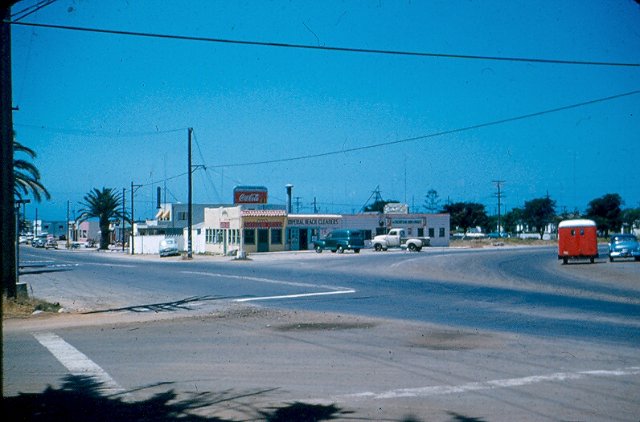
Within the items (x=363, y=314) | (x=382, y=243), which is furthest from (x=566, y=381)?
(x=382, y=243)

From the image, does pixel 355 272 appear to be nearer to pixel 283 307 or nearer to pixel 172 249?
pixel 283 307

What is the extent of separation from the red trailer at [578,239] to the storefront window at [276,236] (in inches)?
1298

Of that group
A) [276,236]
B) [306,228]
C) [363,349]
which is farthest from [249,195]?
[363,349]

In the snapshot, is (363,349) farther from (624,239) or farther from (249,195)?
(249,195)

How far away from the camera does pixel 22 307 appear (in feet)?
54.1

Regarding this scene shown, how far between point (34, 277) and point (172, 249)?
3025 centimetres

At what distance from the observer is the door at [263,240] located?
62.6 metres

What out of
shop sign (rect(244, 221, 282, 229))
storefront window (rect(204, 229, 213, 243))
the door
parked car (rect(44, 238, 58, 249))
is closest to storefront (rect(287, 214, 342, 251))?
shop sign (rect(244, 221, 282, 229))

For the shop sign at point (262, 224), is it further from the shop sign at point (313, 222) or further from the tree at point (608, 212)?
the tree at point (608, 212)

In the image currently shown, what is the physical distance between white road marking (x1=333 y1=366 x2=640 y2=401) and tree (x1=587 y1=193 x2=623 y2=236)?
11428cm

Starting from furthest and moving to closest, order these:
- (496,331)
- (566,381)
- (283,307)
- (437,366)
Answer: (283,307)
(496,331)
(437,366)
(566,381)

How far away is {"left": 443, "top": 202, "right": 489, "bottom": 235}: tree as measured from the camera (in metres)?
132

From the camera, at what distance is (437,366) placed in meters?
9.24

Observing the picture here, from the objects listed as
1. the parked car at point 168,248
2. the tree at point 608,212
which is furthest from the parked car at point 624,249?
the tree at point 608,212
